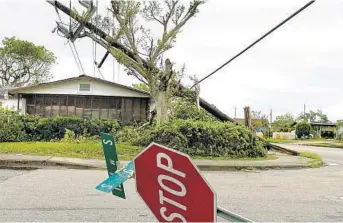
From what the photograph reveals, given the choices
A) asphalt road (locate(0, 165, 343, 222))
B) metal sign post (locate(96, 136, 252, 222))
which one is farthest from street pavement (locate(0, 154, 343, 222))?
metal sign post (locate(96, 136, 252, 222))

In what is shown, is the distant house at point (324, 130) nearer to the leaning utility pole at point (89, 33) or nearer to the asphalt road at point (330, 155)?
the asphalt road at point (330, 155)

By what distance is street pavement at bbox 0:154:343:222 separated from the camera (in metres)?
6.63

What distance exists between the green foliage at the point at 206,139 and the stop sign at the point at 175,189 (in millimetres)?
15697

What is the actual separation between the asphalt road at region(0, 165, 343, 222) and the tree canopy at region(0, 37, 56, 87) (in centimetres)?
4110

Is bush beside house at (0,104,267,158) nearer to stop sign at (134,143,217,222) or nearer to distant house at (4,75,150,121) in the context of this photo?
distant house at (4,75,150,121)

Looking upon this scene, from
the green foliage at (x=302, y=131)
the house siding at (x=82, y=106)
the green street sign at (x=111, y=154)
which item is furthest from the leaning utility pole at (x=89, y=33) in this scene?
the green foliage at (x=302, y=131)

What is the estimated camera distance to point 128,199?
8.02 metres

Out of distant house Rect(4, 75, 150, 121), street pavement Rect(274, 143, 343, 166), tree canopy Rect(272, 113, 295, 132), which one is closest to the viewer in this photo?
street pavement Rect(274, 143, 343, 166)

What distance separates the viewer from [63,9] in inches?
889

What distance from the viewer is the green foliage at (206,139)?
18062 mm

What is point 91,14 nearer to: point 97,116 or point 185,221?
point 97,116

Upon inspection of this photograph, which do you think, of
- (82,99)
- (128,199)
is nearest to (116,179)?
(128,199)

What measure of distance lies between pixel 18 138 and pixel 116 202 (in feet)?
51.9

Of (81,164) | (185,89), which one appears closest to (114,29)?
(185,89)
